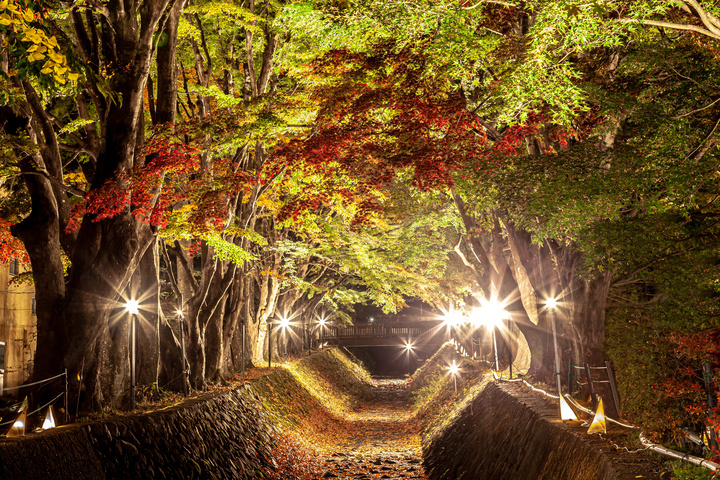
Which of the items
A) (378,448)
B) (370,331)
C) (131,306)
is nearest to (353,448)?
(378,448)

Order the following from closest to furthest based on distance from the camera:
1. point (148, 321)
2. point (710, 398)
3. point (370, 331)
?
point (710, 398), point (148, 321), point (370, 331)

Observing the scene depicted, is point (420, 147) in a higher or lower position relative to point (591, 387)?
higher

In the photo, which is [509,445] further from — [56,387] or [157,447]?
[56,387]

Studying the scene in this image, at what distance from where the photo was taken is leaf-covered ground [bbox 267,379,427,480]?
14.7 metres

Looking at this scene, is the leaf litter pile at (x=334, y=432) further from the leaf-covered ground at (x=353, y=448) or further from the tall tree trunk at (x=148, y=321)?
the tall tree trunk at (x=148, y=321)

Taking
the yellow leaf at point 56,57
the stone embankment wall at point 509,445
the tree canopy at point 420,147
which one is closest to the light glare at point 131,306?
the tree canopy at point 420,147

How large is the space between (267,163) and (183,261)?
13.5 ft

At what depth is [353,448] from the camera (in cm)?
1850

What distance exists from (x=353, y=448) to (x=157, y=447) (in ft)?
32.9

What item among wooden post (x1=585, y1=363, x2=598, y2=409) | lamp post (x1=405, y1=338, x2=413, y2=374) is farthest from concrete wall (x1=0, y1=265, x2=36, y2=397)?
lamp post (x1=405, y1=338, x2=413, y2=374)

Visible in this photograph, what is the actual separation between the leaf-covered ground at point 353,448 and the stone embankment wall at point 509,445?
100 cm

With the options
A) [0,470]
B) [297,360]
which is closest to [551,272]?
[0,470]

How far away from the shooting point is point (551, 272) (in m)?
13.1

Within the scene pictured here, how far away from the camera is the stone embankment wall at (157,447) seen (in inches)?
283
